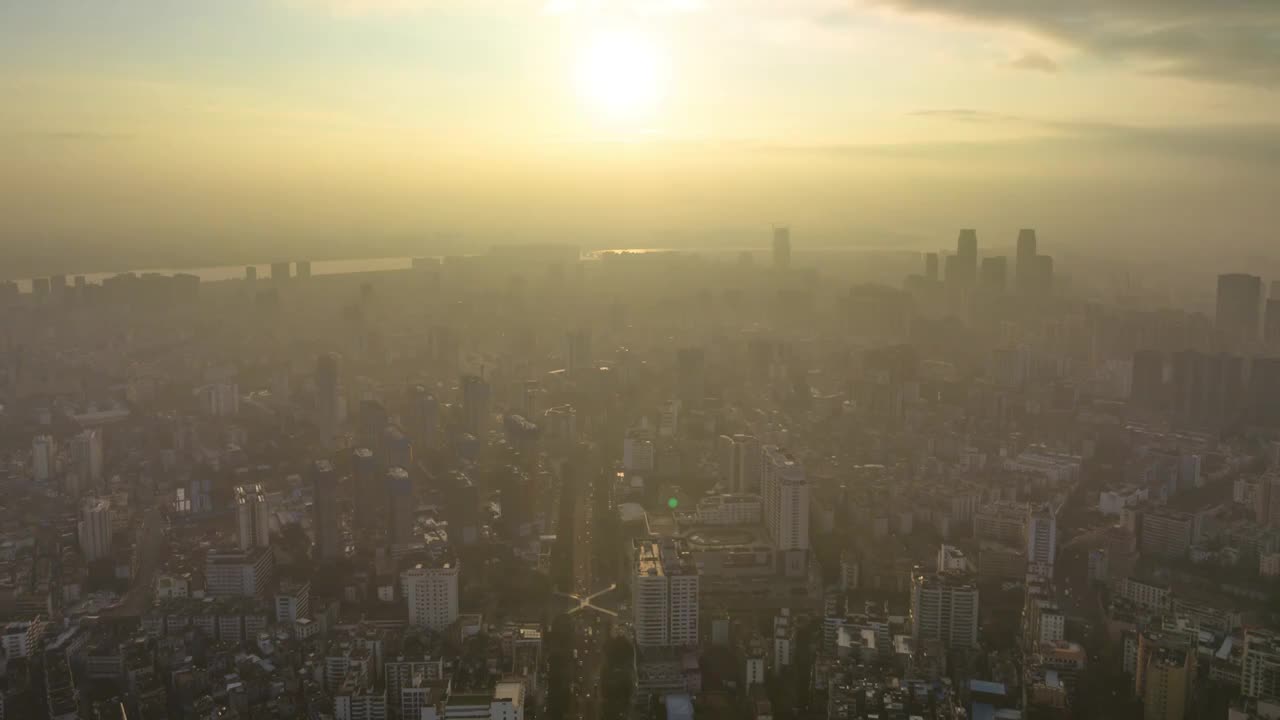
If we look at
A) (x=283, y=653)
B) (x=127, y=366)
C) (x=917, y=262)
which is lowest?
(x=283, y=653)

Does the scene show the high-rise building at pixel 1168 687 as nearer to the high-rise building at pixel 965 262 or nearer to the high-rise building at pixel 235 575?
the high-rise building at pixel 235 575

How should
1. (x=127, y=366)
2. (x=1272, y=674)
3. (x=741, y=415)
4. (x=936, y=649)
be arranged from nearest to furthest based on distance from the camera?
1. (x=1272, y=674)
2. (x=936, y=649)
3. (x=741, y=415)
4. (x=127, y=366)

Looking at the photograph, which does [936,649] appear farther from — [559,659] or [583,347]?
[583,347]

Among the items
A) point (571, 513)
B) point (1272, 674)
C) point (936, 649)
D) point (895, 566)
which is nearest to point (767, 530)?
point (895, 566)

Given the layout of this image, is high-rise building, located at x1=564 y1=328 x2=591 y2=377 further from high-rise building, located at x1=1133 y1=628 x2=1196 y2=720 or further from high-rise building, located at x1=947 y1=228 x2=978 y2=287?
high-rise building, located at x1=1133 y1=628 x2=1196 y2=720

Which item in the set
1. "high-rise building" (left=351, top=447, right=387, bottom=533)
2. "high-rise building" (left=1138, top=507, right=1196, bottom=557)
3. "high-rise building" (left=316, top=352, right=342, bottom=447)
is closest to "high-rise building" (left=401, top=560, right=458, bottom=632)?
"high-rise building" (left=351, top=447, right=387, bottom=533)

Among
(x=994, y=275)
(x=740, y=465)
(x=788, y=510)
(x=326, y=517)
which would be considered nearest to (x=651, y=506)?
(x=740, y=465)

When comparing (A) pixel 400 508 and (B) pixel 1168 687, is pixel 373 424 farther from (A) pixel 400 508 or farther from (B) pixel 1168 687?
(B) pixel 1168 687

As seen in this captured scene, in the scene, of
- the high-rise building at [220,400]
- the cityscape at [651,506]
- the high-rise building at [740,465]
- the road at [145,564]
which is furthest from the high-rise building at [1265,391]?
the high-rise building at [220,400]
